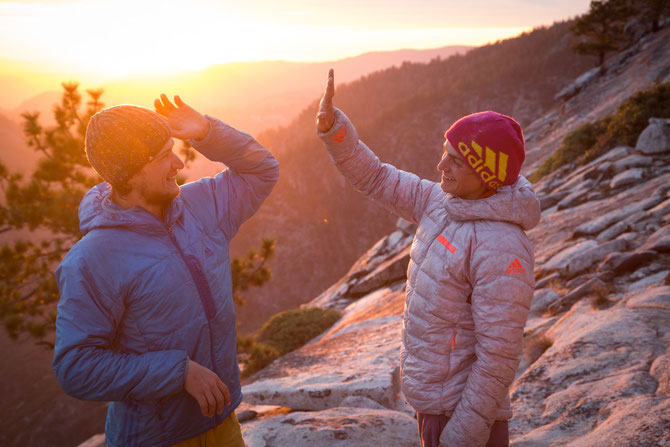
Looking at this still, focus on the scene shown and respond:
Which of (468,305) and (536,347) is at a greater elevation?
(468,305)

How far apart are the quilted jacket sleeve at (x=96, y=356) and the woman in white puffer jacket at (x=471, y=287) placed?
Result: 1.09 meters

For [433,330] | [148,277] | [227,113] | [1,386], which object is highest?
[227,113]

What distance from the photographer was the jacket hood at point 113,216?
178cm

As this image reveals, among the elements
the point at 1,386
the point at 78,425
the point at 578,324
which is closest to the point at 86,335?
the point at 578,324

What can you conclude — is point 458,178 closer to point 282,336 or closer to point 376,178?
point 376,178

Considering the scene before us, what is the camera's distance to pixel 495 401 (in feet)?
5.96

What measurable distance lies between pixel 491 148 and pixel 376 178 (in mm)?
708

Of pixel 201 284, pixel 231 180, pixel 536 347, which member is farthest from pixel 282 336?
pixel 201 284

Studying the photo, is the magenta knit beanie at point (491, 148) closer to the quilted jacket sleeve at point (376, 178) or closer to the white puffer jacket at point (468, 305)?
the white puffer jacket at point (468, 305)

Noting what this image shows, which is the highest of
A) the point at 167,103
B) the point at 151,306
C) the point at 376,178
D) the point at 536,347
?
the point at 167,103

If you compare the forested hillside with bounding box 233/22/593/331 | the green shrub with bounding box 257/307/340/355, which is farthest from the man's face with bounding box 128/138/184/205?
the forested hillside with bounding box 233/22/593/331

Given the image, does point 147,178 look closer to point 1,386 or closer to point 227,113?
point 1,386

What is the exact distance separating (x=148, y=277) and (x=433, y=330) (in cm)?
128

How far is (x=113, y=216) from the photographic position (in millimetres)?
1782
